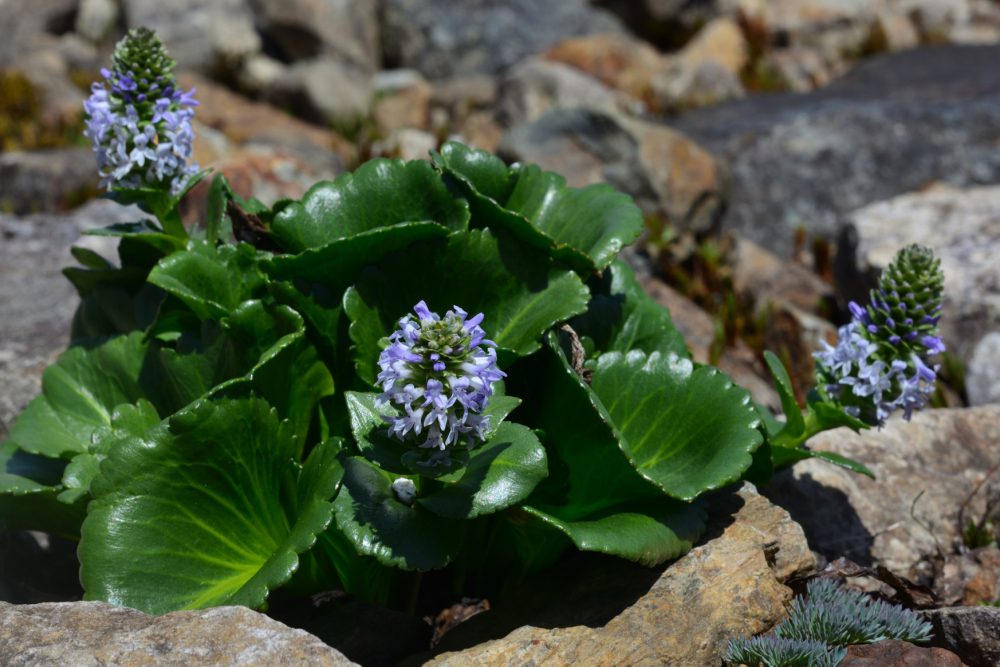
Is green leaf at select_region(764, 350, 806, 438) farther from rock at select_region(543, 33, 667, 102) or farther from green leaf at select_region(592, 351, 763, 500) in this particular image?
Result: rock at select_region(543, 33, 667, 102)

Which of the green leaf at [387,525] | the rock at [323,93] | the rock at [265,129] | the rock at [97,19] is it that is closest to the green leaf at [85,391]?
the green leaf at [387,525]

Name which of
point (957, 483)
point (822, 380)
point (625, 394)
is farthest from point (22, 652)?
point (957, 483)

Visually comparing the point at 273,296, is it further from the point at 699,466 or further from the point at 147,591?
the point at 699,466

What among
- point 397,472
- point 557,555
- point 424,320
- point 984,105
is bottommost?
point 984,105

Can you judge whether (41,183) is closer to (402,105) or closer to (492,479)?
(402,105)

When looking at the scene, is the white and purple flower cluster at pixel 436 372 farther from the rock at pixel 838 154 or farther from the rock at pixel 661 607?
the rock at pixel 838 154

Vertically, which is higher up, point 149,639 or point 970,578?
point 149,639

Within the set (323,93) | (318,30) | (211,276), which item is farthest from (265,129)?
(211,276)
